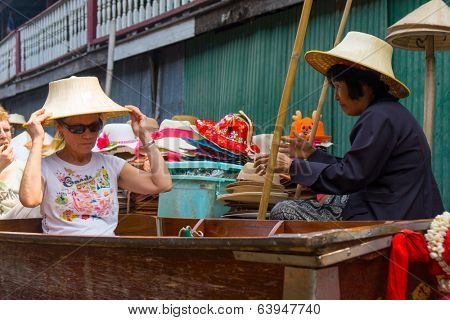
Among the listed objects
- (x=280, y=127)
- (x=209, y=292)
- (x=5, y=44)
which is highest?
(x=5, y=44)

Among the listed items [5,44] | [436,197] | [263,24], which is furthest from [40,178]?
[5,44]

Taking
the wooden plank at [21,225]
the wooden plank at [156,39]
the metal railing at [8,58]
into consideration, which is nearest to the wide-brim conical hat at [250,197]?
the wooden plank at [21,225]

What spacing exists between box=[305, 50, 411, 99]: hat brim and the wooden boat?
791 millimetres

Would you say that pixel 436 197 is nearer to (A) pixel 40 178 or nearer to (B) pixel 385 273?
(B) pixel 385 273

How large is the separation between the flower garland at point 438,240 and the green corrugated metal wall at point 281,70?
2637 millimetres

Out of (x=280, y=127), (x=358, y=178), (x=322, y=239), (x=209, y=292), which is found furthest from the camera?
(x=280, y=127)

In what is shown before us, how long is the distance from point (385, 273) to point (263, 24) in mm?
5051

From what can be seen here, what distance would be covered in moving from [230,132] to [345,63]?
2056mm

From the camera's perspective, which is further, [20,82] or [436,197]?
[20,82]

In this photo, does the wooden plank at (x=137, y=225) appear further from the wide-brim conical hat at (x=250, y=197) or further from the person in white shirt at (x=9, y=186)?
the wide-brim conical hat at (x=250, y=197)

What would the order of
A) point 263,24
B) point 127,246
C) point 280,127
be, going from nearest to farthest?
point 127,246
point 280,127
point 263,24

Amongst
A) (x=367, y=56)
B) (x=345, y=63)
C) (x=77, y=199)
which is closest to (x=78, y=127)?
→ (x=77, y=199)

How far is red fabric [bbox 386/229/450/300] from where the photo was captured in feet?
7.32

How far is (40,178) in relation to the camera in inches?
114
